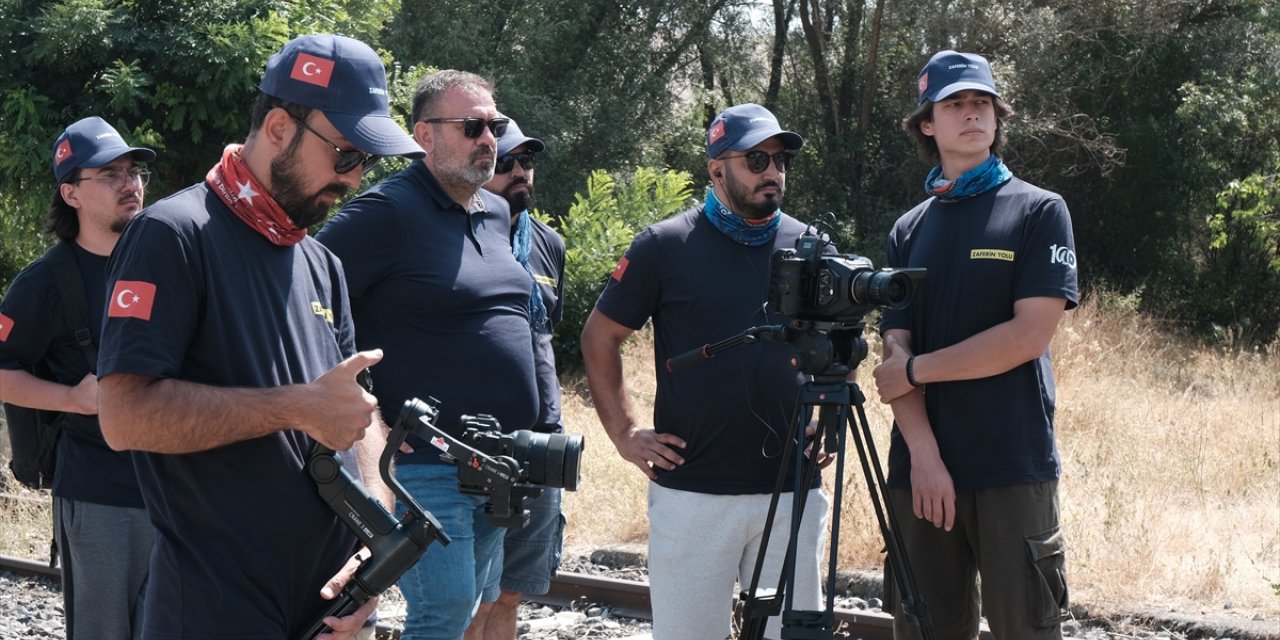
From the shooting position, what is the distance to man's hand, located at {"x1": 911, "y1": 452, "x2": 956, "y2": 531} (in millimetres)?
4031

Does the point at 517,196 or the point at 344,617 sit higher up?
the point at 517,196

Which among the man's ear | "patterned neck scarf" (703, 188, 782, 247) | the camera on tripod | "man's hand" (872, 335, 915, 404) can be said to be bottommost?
"man's hand" (872, 335, 915, 404)

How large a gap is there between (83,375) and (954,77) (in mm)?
3058

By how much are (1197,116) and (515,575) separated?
18.5 m

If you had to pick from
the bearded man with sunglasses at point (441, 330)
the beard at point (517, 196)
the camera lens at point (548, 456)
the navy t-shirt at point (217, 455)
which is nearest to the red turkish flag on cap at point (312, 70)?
the navy t-shirt at point (217, 455)

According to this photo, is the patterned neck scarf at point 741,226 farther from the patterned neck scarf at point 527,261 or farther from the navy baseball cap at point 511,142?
the navy baseball cap at point 511,142

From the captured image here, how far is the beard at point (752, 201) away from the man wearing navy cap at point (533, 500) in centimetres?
78

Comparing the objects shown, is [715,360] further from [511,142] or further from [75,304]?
[75,304]

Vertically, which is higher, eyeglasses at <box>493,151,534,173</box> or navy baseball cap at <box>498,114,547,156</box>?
navy baseball cap at <box>498,114,547,156</box>

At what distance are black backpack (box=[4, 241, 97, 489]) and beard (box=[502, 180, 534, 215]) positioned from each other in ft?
5.75

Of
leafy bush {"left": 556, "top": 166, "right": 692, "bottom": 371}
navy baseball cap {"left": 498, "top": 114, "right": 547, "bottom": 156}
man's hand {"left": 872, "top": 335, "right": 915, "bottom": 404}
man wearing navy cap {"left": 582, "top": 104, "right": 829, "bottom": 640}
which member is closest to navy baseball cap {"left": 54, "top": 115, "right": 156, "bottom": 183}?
navy baseball cap {"left": 498, "top": 114, "right": 547, "bottom": 156}

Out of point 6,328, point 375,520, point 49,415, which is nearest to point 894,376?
point 375,520

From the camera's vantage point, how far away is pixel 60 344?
4410 millimetres

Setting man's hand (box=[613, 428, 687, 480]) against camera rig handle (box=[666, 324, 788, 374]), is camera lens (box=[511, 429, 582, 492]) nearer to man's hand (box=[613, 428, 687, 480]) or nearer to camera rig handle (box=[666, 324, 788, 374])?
camera rig handle (box=[666, 324, 788, 374])
